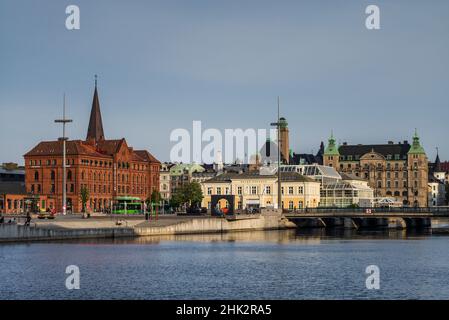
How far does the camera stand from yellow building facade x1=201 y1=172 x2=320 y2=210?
188750 mm

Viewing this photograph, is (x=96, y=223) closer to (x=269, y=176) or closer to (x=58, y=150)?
(x=269, y=176)

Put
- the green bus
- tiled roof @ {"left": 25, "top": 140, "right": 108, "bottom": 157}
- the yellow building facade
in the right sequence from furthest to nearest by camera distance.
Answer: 1. tiled roof @ {"left": 25, "top": 140, "right": 108, "bottom": 157}
2. the yellow building facade
3. the green bus

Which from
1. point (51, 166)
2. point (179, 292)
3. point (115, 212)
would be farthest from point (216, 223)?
point (179, 292)

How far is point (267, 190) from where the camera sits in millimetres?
189375

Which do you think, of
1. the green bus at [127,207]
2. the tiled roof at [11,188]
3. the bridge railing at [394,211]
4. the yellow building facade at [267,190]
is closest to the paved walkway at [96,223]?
the bridge railing at [394,211]

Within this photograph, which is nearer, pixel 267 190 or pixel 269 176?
pixel 269 176

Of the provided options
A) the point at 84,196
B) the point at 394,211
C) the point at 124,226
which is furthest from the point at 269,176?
the point at 124,226

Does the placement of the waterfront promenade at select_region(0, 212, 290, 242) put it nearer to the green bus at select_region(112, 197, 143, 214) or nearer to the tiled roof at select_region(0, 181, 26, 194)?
the green bus at select_region(112, 197, 143, 214)

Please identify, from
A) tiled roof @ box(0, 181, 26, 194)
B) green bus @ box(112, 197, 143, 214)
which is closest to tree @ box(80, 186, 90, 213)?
green bus @ box(112, 197, 143, 214)

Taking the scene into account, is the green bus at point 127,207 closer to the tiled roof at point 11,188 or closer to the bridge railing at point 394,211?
the tiled roof at point 11,188

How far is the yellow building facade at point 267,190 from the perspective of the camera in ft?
619

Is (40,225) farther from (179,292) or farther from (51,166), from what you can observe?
(51,166)

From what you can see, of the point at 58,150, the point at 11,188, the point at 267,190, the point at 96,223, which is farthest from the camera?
the point at 58,150
